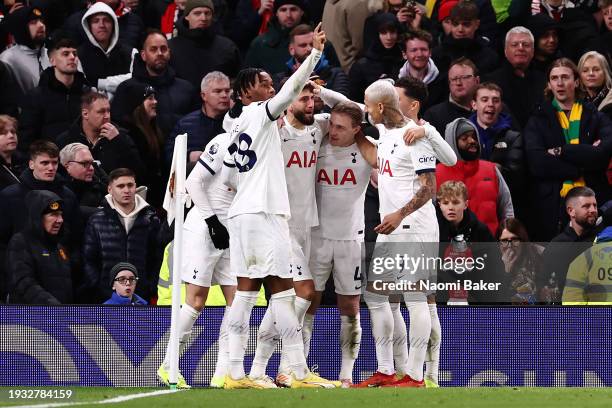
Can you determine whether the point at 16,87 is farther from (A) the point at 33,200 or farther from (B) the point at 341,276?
(B) the point at 341,276

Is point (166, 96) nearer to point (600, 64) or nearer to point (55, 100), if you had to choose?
point (55, 100)

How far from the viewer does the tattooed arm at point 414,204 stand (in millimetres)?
13328

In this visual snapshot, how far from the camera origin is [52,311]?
14453 millimetres

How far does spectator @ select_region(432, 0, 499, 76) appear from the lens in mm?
18055

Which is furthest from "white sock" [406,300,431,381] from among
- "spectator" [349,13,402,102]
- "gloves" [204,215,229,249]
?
"spectator" [349,13,402,102]

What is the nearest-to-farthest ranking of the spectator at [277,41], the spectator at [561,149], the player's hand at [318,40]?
the player's hand at [318,40] → the spectator at [561,149] → the spectator at [277,41]

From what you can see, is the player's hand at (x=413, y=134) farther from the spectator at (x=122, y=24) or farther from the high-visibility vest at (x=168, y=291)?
the spectator at (x=122, y=24)

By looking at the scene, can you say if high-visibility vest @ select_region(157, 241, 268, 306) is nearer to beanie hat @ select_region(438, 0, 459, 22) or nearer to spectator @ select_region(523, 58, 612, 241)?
spectator @ select_region(523, 58, 612, 241)

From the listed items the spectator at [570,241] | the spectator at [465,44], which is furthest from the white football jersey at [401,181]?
the spectator at [465,44]

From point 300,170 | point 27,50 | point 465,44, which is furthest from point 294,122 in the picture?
point 27,50

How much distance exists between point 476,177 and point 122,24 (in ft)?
17.9

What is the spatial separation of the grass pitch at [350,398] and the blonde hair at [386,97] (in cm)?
250

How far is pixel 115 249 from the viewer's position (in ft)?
50.9

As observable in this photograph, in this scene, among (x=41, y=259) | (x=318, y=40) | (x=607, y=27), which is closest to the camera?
(x=318, y=40)
